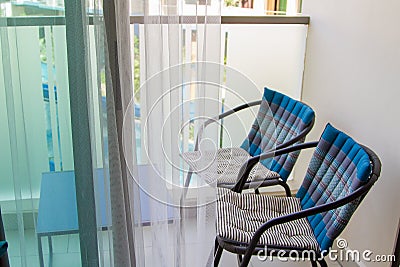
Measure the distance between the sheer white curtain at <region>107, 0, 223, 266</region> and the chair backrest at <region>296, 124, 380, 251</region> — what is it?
0.44 m

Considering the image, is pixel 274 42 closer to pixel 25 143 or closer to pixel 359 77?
pixel 359 77

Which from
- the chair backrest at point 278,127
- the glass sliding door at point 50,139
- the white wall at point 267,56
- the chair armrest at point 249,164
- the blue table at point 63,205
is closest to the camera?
the glass sliding door at point 50,139

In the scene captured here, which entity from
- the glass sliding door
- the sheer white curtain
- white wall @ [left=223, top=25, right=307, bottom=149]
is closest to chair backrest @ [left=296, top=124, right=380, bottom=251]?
the sheer white curtain

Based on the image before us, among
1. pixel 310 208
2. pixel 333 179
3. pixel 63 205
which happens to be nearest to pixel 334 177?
pixel 333 179

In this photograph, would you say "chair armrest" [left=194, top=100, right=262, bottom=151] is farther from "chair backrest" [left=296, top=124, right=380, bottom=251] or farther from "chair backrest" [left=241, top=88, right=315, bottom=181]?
"chair backrest" [left=296, top=124, right=380, bottom=251]

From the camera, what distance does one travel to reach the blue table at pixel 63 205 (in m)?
1.51

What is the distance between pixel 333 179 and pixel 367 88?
474mm

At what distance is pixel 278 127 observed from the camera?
231 centimetres

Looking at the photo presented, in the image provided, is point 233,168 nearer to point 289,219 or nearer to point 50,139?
point 289,219

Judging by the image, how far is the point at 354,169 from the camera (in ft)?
5.46

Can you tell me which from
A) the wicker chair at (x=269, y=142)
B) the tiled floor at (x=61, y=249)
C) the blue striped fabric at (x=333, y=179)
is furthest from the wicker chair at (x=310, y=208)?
the tiled floor at (x=61, y=249)

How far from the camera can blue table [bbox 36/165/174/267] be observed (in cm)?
151

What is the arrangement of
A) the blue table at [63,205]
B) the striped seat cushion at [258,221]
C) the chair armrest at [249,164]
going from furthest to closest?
the chair armrest at [249,164], the striped seat cushion at [258,221], the blue table at [63,205]

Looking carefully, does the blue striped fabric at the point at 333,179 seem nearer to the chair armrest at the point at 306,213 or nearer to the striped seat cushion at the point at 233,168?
the chair armrest at the point at 306,213
